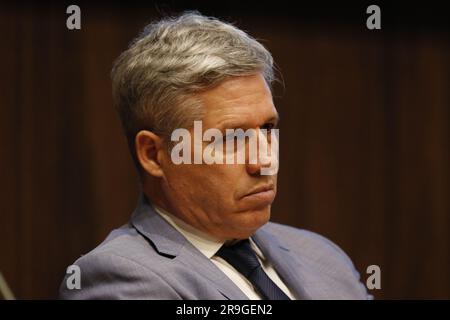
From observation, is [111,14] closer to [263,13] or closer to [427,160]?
[263,13]

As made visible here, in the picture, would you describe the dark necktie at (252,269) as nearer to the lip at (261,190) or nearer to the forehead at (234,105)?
the lip at (261,190)

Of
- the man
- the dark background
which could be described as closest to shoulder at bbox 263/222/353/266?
the man

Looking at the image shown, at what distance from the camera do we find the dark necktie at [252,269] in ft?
5.50

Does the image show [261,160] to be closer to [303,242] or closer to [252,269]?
[252,269]

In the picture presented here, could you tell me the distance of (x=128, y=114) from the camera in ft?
5.61

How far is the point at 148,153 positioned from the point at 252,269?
13.9 inches

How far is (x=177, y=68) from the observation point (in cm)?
160

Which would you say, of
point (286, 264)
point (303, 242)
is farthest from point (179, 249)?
point (303, 242)

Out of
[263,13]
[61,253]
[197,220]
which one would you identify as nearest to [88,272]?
[197,220]

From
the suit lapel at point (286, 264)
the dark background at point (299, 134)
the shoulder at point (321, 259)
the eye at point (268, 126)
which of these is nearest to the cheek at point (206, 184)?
the eye at point (268, 126)

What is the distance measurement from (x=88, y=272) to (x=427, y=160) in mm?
1974

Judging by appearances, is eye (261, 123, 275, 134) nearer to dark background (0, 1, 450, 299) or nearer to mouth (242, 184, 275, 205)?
mouth (242, 184, 275, 205)

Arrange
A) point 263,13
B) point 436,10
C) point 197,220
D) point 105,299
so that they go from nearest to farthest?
point 105,299, point 197,220, point 263,13, point 436,10

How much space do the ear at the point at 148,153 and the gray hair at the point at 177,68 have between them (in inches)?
0.9
